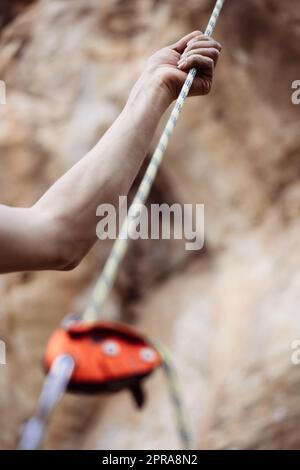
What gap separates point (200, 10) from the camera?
1.98 meters

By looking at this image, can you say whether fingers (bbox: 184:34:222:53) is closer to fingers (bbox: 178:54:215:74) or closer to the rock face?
fingers (bbox: 178:54:215:74)

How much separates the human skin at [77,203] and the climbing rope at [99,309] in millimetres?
61

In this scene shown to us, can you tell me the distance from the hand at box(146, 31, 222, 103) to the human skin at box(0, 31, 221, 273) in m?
0.05

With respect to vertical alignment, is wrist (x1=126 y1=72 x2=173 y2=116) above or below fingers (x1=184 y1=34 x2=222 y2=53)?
below

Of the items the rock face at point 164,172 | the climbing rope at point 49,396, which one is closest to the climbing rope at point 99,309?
the climbing rope at point 49,396

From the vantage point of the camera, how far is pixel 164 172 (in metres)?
2.06

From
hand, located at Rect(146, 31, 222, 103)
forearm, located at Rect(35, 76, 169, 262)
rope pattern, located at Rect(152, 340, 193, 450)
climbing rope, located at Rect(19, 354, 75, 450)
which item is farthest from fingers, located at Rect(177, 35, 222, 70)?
rope pattern, located at Rect(152, 340, 193, 450)

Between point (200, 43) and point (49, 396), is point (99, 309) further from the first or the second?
point (200, 43)

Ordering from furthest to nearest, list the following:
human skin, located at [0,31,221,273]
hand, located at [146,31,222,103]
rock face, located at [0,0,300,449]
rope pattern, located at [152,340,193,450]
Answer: rock face, located at [0,0,300,449]
rope pattern, located at [152,340,193,450]
hand, located at [146,31,222,103]
human skin, located at [0,31,221,273]

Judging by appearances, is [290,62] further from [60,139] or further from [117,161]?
[117,161]

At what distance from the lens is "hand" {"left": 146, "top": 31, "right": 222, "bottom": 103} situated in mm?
652

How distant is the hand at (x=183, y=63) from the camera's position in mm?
652

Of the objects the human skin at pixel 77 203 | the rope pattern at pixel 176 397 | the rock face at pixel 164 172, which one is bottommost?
the human skin at pixel 77 203

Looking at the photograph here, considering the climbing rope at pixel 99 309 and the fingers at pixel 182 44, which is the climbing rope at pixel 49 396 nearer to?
the climbing rope at pixel 99 309
